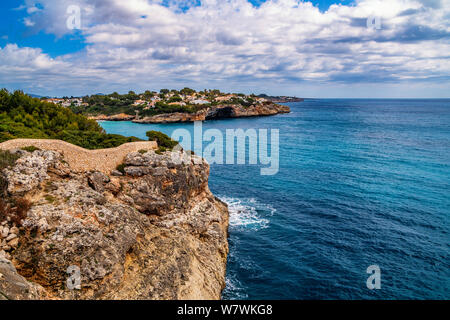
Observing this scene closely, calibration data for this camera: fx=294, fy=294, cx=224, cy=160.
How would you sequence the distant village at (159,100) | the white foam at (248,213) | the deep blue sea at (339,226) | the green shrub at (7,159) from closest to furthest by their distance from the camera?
1. the green shrub at (7,159)
2. the deep blue sea at (339,226)
3. the white foam at (248,213)
4. the distant village at (159,100)

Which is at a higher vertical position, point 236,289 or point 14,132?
point 14,132

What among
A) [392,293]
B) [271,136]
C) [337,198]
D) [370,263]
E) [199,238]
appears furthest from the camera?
[271,136]

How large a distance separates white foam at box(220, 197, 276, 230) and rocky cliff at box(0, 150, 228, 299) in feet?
17.4

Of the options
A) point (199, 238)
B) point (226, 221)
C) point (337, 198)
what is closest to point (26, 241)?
point (199, 238)

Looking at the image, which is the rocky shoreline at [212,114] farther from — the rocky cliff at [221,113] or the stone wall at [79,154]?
the stone wall at [79,154]

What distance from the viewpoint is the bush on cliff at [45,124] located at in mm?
28038

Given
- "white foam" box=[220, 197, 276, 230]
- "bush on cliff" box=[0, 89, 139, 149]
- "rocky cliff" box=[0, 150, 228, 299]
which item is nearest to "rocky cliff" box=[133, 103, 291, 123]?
"bush on cliff" box=[0, 89, 139, 149]

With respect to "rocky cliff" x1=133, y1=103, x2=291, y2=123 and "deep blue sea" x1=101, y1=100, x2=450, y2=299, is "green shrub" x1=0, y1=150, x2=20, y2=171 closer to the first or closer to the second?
"deep blue sea" x1=101, y1=100, x2=450, y2=299

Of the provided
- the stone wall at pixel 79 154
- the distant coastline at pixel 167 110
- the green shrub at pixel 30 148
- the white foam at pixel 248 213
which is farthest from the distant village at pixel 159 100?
the green shrub at pixel 30 148

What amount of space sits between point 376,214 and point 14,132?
116ft

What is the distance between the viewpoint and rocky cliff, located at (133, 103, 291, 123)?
111356mm

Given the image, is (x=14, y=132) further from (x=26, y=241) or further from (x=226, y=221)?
(x=226, y=221)

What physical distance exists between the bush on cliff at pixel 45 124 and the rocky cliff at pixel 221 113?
70967 millimetres
